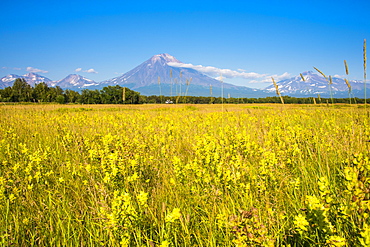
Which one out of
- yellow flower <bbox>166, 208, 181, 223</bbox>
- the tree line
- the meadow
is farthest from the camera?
the tree line

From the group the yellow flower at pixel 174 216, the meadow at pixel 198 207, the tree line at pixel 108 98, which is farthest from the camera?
the tree line at pixel 108 98

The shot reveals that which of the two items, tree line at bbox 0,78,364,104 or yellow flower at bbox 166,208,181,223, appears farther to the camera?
tree line at bbox 0,78,364,104

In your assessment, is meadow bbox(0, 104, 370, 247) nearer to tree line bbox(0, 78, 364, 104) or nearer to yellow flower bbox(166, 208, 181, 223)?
yellow flower bbox(166, 208, 181, 223)

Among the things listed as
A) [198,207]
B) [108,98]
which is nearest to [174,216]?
[198,207]

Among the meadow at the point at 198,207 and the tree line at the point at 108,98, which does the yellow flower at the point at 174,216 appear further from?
the tree line at the point at 108,98

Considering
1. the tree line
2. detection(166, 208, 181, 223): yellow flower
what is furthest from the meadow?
the tree line

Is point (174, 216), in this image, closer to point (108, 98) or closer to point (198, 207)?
point (198, 207)

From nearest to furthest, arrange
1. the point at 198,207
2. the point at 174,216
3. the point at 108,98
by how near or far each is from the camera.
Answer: the point at 174,216, the point at 198,207, the point at 108,98

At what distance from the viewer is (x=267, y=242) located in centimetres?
128

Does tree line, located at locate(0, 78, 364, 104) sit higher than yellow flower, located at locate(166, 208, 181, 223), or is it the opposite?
tree line, located at locate(0, 78, 364, 104)

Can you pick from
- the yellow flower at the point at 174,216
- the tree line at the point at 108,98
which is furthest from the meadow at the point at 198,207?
the tree line at the point at 108,98

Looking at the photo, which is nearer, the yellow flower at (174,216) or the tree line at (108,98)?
the yellow flower at (174,216)

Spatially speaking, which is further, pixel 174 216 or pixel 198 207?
pixel 198 207

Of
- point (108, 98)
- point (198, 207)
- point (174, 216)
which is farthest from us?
point (108, 98)
